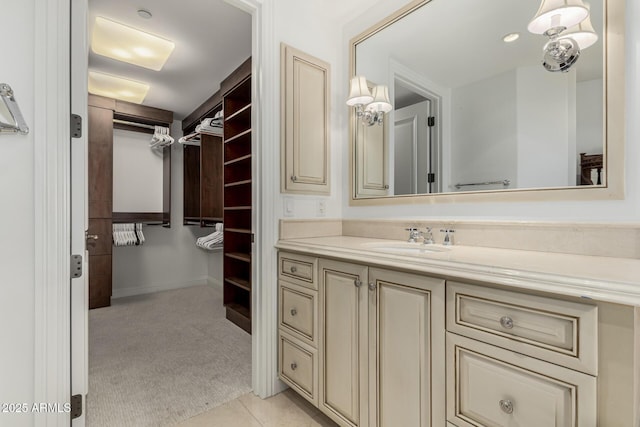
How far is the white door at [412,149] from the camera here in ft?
6.07

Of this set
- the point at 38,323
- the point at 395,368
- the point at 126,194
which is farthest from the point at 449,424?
the point at 126,194

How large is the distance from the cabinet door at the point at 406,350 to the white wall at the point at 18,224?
1.39 meters

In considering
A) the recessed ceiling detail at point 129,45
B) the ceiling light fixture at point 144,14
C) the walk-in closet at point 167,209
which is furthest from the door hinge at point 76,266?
the recessed ceiling detail at point 129,45

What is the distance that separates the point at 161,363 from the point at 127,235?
221cm

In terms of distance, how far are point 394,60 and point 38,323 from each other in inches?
92.8

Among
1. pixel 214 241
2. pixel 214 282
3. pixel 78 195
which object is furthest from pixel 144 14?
pixel 214 282

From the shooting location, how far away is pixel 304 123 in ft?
6.66

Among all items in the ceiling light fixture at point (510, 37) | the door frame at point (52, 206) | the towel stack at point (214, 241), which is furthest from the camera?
the towel stack at point (214, 241)

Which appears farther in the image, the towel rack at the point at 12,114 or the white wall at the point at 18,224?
the white wall at the point at 18,224

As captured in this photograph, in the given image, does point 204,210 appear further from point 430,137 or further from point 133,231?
point 430,137

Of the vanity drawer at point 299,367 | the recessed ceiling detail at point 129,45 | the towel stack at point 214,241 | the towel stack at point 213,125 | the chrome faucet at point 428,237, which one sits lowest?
the vanity drawer at point 299,367

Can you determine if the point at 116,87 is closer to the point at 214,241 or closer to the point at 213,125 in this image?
the point at 213,125

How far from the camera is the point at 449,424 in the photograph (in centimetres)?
102

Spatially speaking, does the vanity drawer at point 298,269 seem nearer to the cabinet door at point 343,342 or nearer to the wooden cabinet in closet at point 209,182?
the cabinet door at point 343,342
